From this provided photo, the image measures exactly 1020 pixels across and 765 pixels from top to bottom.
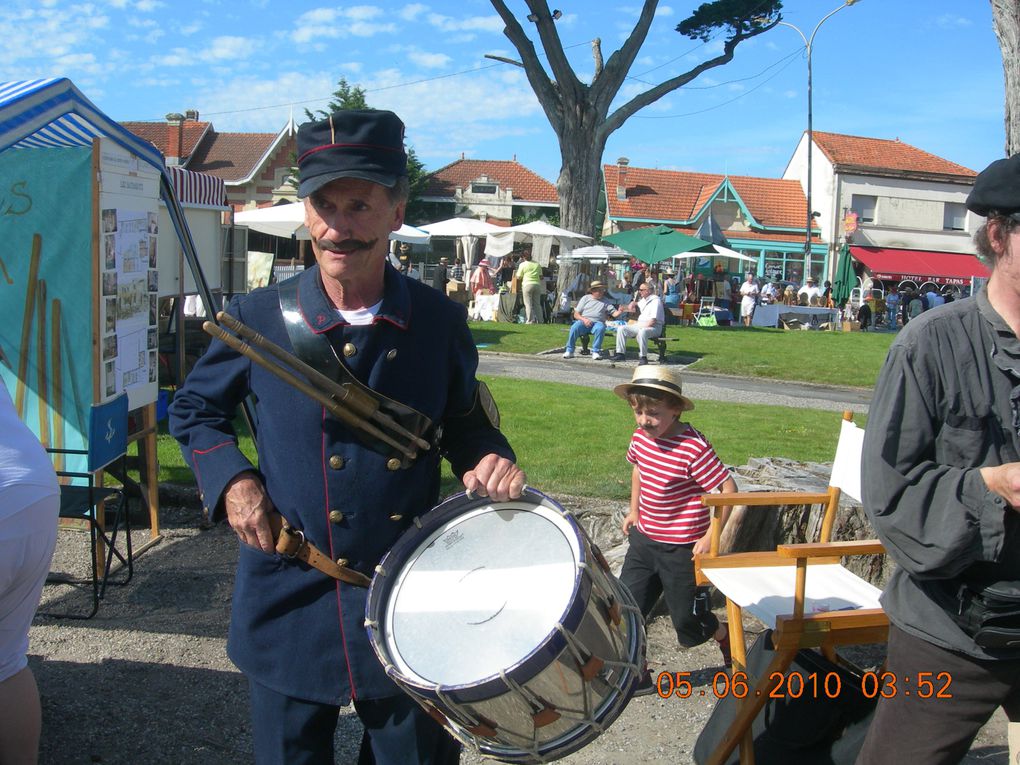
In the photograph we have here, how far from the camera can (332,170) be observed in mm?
2070

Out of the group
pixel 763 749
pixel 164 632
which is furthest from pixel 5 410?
pixel 763 749

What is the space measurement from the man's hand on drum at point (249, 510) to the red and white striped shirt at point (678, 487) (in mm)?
2321

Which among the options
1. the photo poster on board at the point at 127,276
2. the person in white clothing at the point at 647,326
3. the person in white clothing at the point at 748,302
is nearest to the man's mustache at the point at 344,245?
the photo poster on board at the point at 127,276

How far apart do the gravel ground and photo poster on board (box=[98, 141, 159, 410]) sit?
1.13 metres

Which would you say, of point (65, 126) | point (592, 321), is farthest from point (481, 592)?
point (592, 321)

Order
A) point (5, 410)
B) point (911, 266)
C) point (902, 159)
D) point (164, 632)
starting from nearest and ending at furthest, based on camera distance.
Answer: point (5, 410), point (164, 632), point (911, 266), point (902, 159)

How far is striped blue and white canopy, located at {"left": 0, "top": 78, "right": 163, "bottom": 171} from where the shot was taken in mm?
4074

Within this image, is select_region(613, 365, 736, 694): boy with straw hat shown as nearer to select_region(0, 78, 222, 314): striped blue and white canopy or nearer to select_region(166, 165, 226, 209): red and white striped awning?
select_region(0, 78, 222, 314): striped blue and white canopy

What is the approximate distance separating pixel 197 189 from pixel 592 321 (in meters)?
8.50

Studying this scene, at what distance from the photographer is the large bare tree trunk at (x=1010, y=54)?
7.06m

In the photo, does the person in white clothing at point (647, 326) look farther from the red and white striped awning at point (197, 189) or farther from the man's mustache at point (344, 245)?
the man's mustache at point (344, 245)

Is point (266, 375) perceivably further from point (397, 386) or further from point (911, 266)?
point (911, 266)

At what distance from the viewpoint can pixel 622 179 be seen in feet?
161

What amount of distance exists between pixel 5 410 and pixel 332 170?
3.83ft
